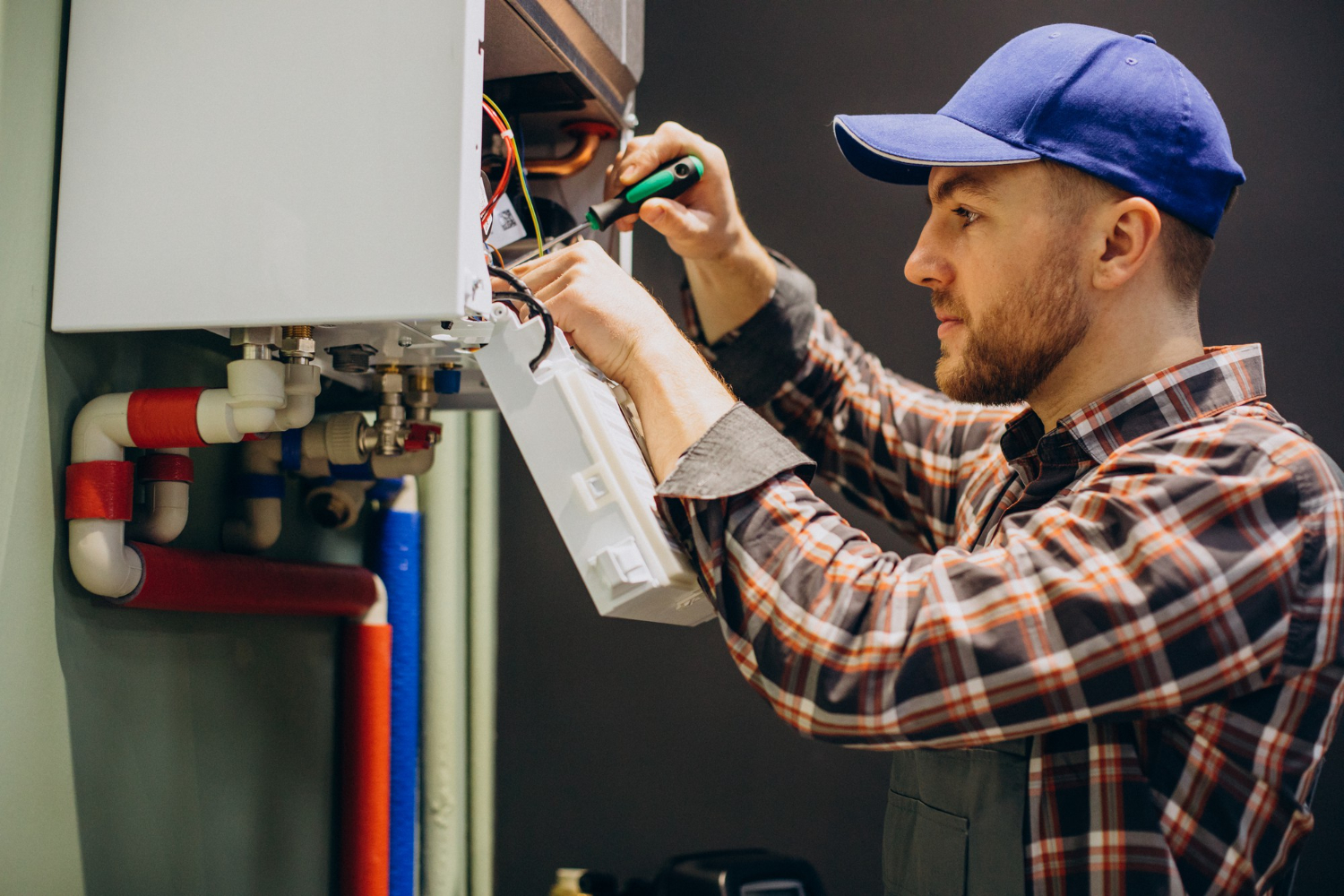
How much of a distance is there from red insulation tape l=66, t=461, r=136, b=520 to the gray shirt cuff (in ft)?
1.30

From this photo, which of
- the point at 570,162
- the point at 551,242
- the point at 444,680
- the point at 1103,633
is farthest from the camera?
the point at 444,680

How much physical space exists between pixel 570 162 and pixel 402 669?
0.67 meters

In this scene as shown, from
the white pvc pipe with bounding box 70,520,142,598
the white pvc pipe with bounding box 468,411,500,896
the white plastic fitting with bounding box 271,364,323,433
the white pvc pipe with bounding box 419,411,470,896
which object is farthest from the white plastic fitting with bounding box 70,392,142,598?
the white pvc pipe with bounding box 468,411,500,896

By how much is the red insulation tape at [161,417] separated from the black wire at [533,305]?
9.5 inches

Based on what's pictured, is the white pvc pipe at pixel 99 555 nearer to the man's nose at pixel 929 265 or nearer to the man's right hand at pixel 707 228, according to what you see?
the man's right hand at pixel 707 228

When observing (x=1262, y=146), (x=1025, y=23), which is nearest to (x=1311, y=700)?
(x=1262, y=146)

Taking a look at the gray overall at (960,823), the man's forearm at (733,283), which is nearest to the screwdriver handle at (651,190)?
the man's forearm at (733,283)

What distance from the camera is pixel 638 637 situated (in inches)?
54.7

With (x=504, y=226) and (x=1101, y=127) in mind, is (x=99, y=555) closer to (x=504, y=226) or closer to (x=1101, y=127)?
(x=504, y=226)

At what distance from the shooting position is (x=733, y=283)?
112 cm

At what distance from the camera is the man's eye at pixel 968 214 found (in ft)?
2.72

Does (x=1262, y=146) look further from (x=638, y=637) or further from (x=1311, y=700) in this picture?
(x=638, y=637)

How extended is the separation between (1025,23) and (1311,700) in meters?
1.03

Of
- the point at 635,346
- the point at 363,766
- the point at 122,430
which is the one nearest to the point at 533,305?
the point at 635,346
